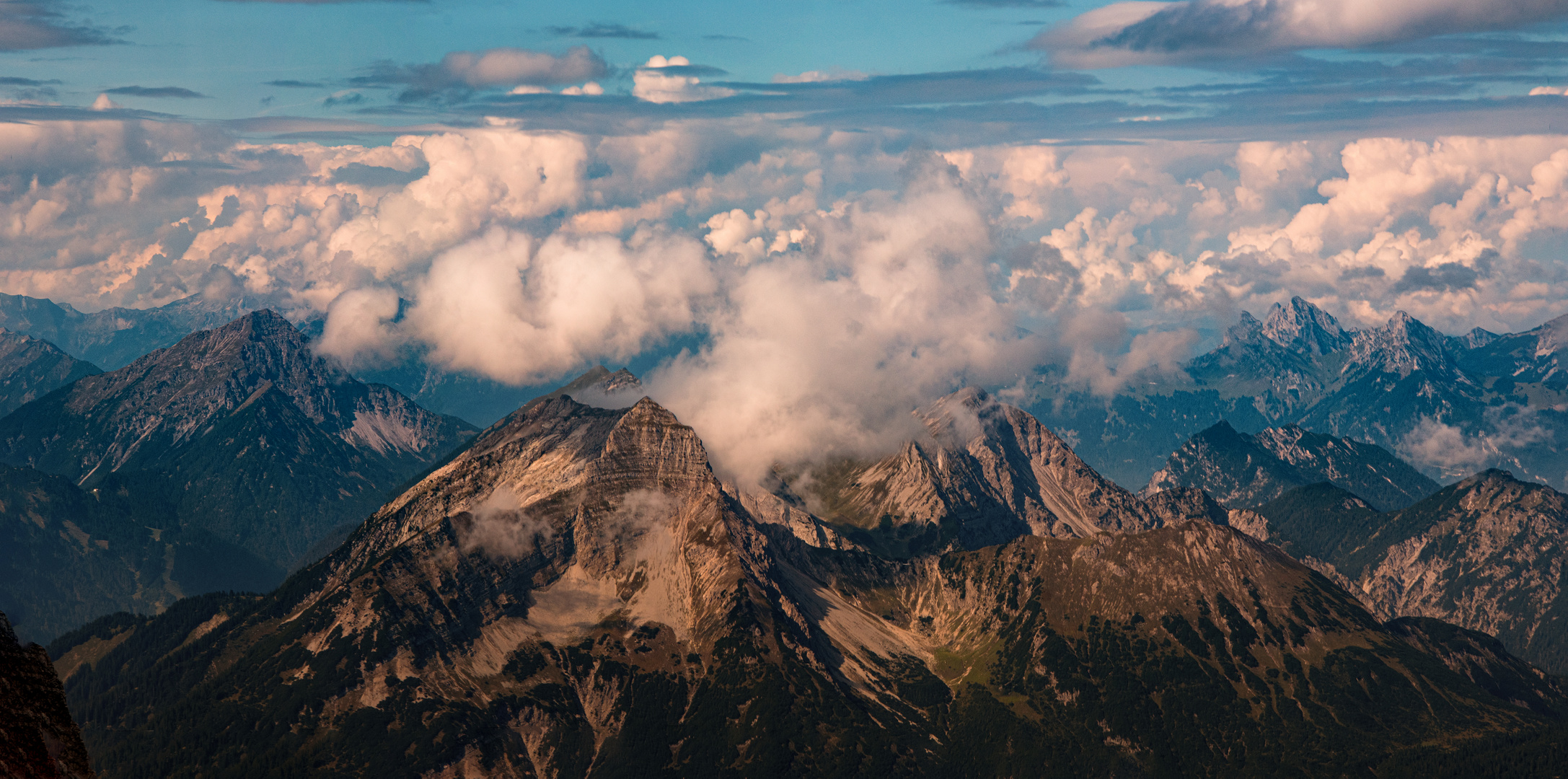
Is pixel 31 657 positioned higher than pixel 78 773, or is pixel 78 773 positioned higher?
pixel 31 657

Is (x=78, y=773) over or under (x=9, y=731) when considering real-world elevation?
under
